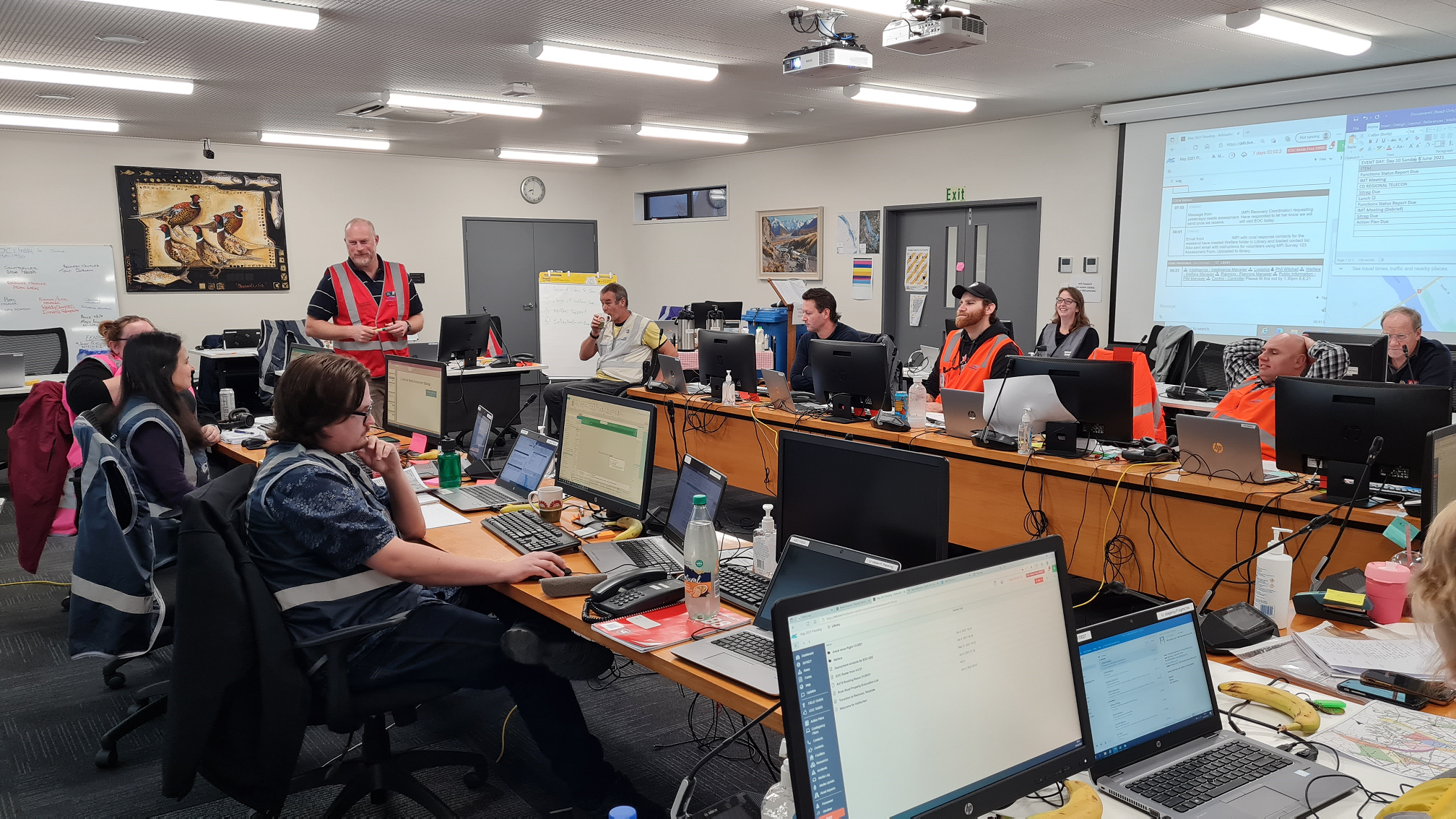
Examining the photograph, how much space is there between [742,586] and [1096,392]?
82.1 inches

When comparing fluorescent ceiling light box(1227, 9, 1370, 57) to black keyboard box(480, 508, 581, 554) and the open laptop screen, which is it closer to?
the open laptop screen

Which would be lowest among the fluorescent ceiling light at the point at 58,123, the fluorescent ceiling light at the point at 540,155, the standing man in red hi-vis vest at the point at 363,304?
the standing man in red hi-vis vest at the point at 363,304

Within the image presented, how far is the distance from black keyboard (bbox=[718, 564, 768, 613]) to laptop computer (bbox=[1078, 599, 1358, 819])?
2.78ft

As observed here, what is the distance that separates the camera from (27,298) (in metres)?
8.21

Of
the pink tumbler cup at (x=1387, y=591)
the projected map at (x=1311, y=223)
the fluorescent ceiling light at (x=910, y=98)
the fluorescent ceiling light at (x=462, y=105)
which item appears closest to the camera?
the pink tumbler cup at (x=1387, y=591)

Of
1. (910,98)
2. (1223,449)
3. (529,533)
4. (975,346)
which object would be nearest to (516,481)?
(529,533)

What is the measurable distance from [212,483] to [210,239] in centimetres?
831

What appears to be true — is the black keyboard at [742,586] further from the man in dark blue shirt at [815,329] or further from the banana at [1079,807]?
the man in dark blue shirt at [815,329]

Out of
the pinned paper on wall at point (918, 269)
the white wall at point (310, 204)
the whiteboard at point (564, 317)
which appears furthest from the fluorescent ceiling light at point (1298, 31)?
the white wall at point (310, 204)

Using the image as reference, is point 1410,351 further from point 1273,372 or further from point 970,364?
point 970,364

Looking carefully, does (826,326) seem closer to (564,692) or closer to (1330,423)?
(1330,423)

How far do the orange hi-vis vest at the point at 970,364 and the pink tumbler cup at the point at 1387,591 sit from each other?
2.80 meters

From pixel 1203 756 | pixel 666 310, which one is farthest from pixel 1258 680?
pixel 666 310

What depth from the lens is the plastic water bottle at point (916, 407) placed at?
4504 mm
